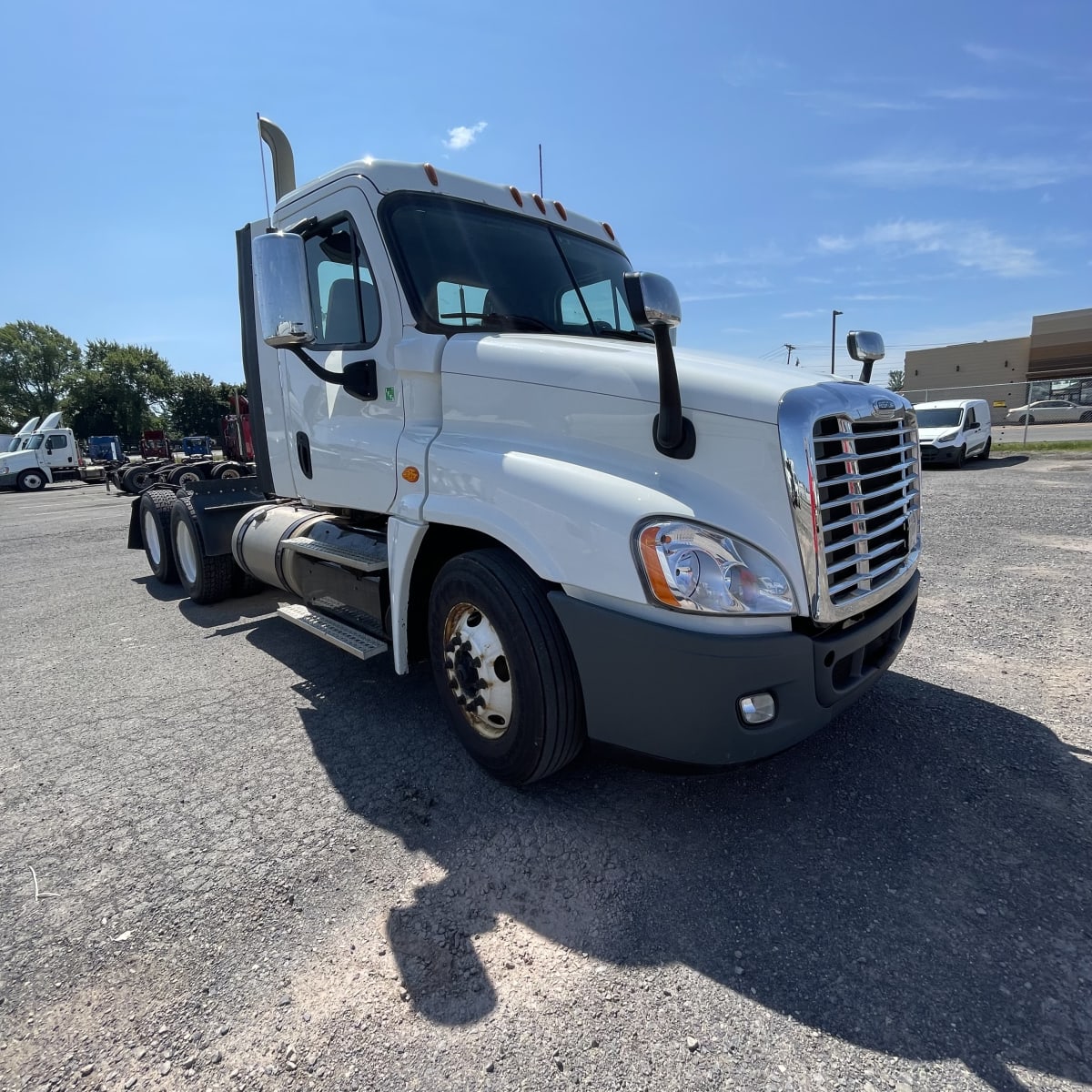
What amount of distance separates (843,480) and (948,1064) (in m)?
1.71

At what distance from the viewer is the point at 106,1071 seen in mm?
1721

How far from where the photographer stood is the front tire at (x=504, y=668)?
8.33 ft

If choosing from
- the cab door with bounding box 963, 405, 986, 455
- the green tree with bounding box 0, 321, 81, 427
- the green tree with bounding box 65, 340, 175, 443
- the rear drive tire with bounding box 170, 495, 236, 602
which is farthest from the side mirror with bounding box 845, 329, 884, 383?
the green tree with bounding box 0, 321, 81, 427

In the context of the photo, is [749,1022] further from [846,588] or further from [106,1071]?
[106,1071]

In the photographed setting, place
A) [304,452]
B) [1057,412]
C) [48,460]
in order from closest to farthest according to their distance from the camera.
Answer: [304,452]
[48,460]
[1057,412]

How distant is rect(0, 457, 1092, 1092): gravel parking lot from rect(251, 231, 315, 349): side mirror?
2.05 metres

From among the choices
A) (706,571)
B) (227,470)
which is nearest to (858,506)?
(706,571)

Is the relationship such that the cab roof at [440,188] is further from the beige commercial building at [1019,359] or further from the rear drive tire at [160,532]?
the beige commercial building at [1019,359]

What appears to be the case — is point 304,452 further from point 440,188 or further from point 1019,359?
point 1019,359

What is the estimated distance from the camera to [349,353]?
11.6 ft

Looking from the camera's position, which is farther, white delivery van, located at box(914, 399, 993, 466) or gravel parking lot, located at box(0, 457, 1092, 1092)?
white delivery van, located at box(914, 399, 993, 466)

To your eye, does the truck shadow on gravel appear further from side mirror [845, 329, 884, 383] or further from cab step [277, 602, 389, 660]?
side mirror [845, 329, 884, 383]

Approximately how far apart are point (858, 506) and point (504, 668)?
153 cm

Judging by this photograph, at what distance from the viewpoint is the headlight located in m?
2.21
